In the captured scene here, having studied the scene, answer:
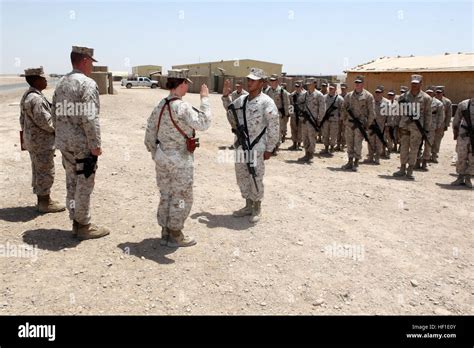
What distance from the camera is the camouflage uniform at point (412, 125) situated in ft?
26.7

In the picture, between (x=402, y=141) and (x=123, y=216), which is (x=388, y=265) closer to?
(x=123, y=216)

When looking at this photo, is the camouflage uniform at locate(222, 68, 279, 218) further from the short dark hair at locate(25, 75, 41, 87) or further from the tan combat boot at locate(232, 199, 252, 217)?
the short dark hair at locate(25, 75, 41, 87)

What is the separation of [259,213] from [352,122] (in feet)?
14.7

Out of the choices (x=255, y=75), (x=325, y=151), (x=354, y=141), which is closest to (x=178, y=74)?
(x=255, y=75)

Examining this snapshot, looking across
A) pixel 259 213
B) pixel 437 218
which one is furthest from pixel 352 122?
pixel 259 213

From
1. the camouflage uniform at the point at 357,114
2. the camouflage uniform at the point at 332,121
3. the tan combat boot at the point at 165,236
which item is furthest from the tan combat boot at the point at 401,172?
the tan combat boot at the point at 165,236

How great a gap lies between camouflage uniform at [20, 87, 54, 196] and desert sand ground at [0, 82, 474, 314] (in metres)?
0.54

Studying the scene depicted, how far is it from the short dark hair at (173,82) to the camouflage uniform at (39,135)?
1894 mm

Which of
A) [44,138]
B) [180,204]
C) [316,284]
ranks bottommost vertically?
[316,284]

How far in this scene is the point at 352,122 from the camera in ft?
29.5

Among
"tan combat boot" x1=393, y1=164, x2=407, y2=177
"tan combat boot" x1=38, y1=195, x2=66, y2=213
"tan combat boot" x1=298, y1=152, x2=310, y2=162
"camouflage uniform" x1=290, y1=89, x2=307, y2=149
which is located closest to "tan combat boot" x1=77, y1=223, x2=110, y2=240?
"tan combat boot" x1=38, y1=195, x2=66, y2=213

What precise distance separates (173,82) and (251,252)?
214 centimetres

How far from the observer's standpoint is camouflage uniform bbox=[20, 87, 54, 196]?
4965mm

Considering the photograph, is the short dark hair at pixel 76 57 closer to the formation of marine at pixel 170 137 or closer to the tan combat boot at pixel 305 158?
the formation of marine at pixel 170 137
